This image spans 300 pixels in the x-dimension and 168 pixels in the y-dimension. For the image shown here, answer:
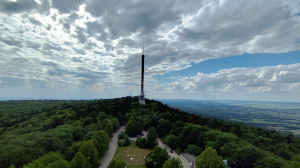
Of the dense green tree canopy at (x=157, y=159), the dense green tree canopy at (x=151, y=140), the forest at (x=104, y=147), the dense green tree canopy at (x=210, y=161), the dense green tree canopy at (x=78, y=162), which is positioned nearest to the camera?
the dense green tree canopy at (x=210, y=161)

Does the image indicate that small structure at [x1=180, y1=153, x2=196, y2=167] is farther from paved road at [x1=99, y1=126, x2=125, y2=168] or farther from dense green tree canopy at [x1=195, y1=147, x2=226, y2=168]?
→ paved road at [x1=99, y1=126, x2=125, y2=168]

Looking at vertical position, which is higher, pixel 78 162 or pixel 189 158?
pixel 78 162

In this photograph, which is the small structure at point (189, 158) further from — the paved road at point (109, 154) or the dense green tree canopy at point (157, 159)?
the paved road at point (109, 154)

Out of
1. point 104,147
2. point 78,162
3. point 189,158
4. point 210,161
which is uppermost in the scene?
point 210,161

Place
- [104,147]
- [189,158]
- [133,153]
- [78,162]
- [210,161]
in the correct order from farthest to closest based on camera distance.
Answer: [133,153] < [104,147] < [189,158] < [78,162] < [210,161]

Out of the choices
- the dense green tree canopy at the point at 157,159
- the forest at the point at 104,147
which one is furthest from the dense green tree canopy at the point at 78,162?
the dense green tree canopy at the point at 157,159

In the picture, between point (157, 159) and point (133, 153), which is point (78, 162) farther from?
point (133, 153)

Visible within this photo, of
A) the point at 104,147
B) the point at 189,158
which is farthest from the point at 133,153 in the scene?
the point at 189,158

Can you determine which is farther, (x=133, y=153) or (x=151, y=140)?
(x=151, y=140)

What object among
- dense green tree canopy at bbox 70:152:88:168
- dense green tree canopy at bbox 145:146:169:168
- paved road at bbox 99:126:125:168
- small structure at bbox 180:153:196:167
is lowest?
paved road at bbox 99:126:125:168

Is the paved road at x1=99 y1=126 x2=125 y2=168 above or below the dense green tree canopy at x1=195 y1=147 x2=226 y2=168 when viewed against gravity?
below

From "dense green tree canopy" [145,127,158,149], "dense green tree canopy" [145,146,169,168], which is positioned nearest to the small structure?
"dense green tree canopy" [145,146,169,168]

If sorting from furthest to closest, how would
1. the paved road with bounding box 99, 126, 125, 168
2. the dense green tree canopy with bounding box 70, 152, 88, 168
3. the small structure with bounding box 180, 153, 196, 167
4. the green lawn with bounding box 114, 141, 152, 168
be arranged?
the green lawn with bounding box 114, 141, 152, 168 < the small structure with bounding box 180, 153, 196, 167 < the paved road with bounding box 99, 126, 125, 168 < the dense green tree canopy with bounding box 70, 152, 88, 168

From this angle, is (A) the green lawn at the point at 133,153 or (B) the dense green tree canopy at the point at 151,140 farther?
(B) the dense green tree canopy at the point at 151,140
